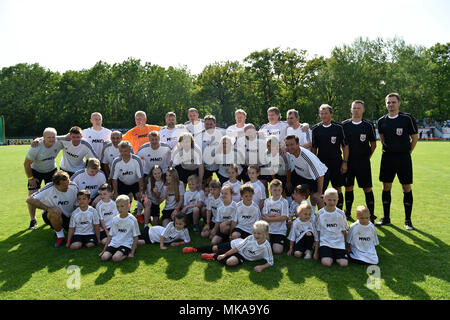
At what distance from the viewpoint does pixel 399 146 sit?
5832 mm

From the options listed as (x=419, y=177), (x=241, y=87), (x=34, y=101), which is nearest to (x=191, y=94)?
(x=241, y=87)

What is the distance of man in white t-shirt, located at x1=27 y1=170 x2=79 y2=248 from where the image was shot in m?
5.38

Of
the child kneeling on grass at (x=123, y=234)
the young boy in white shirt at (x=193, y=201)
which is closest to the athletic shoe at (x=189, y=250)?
the child kneeling on grass at (x=123, y=234)

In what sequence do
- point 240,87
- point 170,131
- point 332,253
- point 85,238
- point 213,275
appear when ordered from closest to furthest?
point 213,275 → point 332,253 → point 85,238 → point 170,131 → point 240,87

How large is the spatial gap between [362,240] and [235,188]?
240 centimetres

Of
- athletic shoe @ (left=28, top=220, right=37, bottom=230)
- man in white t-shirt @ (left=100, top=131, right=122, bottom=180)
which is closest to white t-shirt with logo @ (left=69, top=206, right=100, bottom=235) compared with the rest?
athletic shoe @ (left=28, top=220, right=37, bottom=230)

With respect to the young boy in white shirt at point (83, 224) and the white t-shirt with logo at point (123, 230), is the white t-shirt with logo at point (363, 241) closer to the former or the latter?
the white t-shirt with logo at point (123, 230)

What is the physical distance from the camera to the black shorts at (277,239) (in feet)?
16.1

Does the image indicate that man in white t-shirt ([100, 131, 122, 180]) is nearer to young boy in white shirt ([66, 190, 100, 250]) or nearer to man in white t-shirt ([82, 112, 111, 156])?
man in white t-shirt ([82, 112, 111, 156])

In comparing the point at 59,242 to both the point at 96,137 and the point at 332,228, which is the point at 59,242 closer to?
the point at 96,137

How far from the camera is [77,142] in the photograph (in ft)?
21.2

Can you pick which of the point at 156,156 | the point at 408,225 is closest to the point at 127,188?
the point at 156,156

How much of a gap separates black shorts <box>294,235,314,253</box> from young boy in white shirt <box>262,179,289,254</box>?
0.90 ft

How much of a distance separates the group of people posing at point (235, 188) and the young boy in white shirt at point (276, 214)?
2cm
